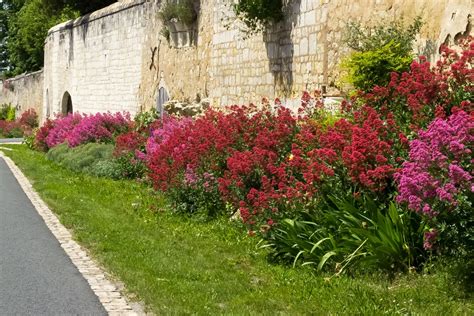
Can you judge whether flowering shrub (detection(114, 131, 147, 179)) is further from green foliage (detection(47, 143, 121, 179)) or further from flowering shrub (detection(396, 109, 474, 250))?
flowering shrub (detection(396, 109, 474, 250))

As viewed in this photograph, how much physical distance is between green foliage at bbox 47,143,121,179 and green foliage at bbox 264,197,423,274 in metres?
9.52

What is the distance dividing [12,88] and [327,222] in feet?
160

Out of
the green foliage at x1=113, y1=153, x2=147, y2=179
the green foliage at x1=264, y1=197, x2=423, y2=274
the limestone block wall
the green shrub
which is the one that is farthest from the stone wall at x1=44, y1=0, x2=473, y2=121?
the green shrub

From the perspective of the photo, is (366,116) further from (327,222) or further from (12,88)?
(12,88)

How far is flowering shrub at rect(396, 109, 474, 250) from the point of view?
6008 millimetres

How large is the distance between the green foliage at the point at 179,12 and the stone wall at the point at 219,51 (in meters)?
0.39

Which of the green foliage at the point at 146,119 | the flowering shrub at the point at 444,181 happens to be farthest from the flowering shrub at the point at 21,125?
the flowering shrub at the point at 444,181

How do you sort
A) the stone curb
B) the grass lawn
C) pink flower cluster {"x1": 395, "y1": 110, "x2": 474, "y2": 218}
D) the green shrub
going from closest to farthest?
1. pink flower cluster {"x1": 395, "y1": 110, "x2": 474, "y2": 218}
2. the grass lawn
3. the stone curb
4. the green shrub

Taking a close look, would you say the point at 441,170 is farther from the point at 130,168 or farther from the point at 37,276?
the point at 130,168

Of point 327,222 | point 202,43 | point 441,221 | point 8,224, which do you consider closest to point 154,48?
point 202,43

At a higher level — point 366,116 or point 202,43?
point 202,43

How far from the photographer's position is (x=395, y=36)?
400 inches

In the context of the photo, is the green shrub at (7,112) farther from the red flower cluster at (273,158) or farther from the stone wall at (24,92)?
the red flower cluster at (273,158)

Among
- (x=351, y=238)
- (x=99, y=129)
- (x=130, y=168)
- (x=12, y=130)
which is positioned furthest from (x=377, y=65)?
(x=12, y=130)
